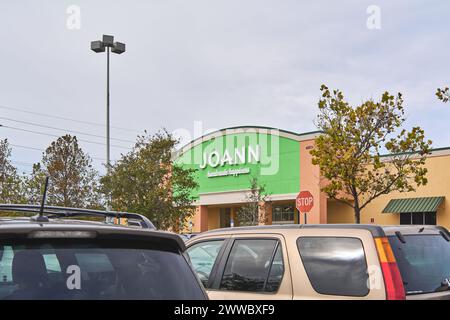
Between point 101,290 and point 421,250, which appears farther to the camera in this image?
point 421,250

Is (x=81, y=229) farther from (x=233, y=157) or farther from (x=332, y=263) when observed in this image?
(x=233, y=157)

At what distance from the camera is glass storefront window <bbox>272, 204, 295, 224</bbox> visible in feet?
146

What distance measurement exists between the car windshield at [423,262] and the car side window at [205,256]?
1.93m

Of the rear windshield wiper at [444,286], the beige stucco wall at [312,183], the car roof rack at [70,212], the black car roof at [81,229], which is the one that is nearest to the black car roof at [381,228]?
the rear windshield wiper at [444,286]

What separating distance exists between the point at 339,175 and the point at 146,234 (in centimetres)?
2714

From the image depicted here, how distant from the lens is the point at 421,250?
5.31 meters

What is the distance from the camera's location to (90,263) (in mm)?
3211

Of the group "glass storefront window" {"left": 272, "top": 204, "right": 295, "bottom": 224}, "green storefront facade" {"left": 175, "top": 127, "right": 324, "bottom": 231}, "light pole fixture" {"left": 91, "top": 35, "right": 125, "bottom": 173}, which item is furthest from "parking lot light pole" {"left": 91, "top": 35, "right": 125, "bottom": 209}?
"glass storefront window" {"left": 272, "top": 204, "right": 295, "bottom": 224}

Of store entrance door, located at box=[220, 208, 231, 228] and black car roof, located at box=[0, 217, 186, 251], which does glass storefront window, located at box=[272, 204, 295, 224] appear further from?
black car roof, located at box=[0, 217, 186, 251]

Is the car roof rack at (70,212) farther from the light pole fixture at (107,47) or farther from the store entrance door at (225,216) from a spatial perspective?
the store entrance door at (225,216)
